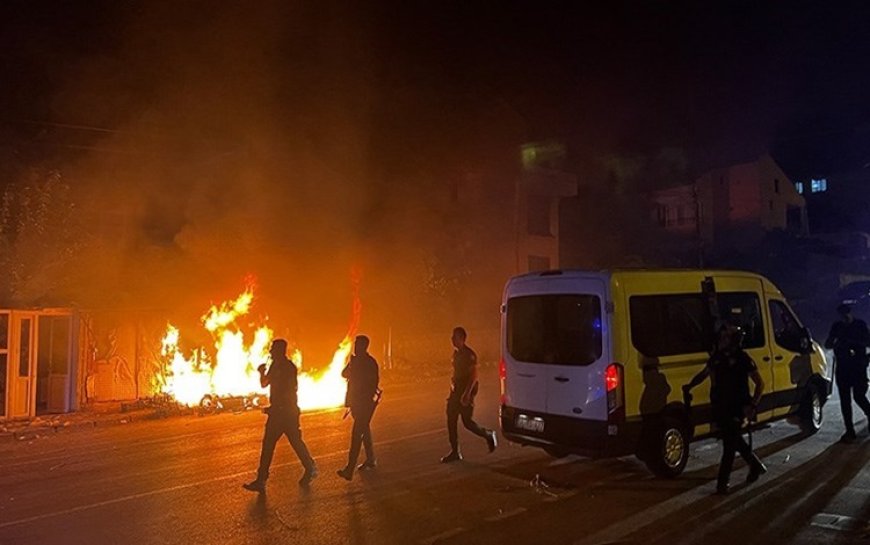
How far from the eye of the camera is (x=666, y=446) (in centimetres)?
723

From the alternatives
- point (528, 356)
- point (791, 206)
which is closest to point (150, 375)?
point (528, 356)

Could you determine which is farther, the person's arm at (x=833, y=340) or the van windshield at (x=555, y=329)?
the person's arm at (x=833, y=340)

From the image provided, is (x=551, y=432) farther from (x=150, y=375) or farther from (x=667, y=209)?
(x=667, y=209)

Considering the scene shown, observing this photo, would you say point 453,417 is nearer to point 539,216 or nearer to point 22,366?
point 22,366

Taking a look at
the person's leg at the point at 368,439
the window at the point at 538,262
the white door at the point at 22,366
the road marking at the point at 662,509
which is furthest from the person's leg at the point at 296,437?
the window at the point at 538,262

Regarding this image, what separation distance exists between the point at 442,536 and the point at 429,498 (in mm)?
1188

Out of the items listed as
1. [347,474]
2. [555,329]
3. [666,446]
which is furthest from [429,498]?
[666,446]

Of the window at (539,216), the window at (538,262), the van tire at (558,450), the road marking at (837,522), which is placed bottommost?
the road marking at (837,522)

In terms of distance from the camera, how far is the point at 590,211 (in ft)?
136

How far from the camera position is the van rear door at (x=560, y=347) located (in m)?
7.04

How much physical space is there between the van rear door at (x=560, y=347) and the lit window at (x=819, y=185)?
5235 cm

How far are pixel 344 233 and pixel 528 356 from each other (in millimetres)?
15181

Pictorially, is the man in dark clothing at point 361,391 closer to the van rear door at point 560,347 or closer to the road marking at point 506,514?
the van rear door at point 560,347

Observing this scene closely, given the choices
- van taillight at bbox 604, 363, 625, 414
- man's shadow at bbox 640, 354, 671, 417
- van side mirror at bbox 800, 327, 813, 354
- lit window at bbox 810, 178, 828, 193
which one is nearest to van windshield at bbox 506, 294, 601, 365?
van taillight at bbox 604, 363, 625, 414
